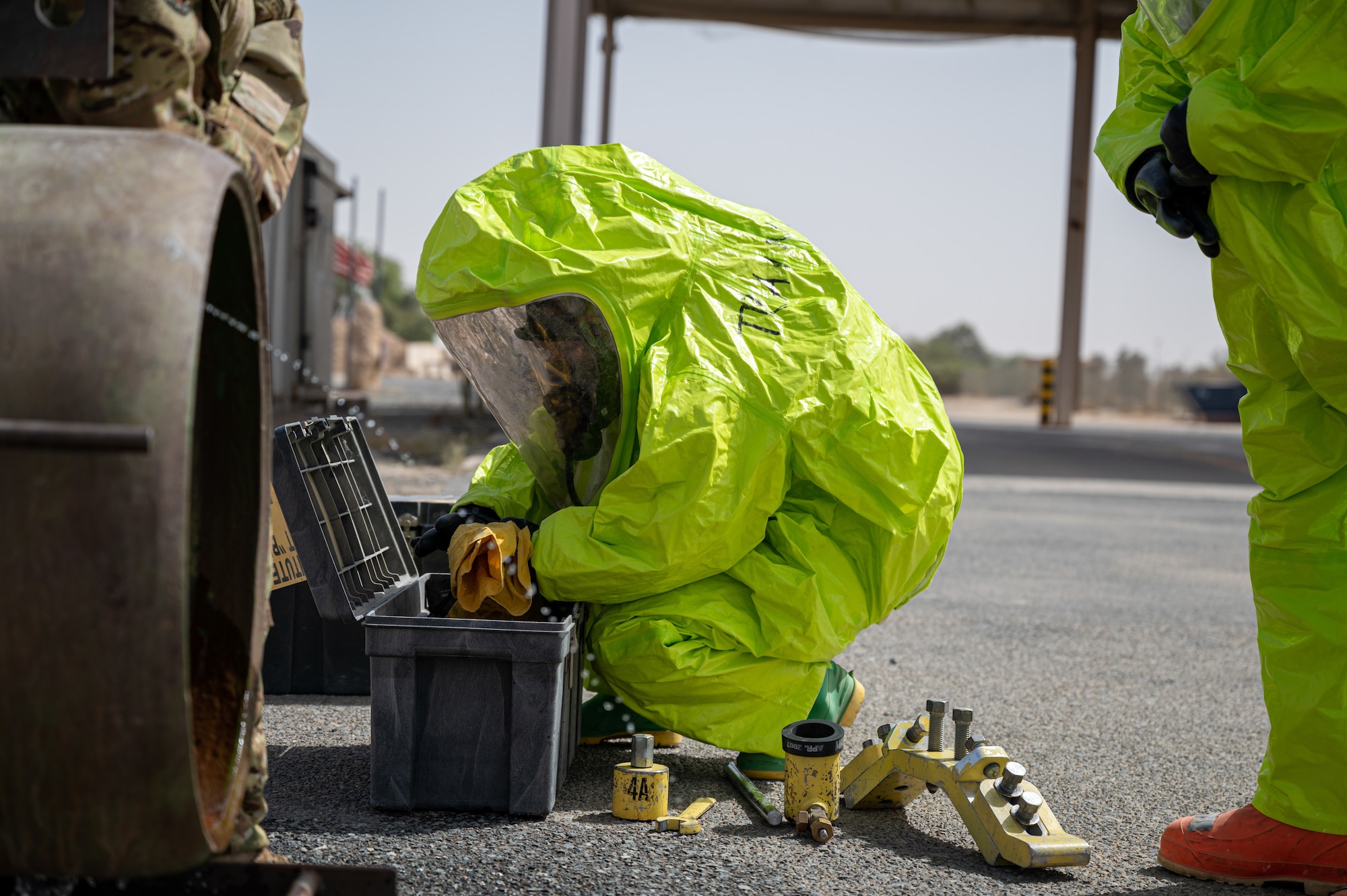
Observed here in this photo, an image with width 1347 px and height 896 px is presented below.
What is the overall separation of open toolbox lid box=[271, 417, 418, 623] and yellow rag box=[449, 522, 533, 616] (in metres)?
0.24

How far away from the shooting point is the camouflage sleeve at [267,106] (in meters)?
1.95

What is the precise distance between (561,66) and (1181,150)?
12720mm

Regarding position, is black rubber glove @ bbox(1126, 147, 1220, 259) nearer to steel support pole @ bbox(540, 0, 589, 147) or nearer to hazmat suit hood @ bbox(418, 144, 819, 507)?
hazmat suit hood @ bbox(418, 144, 819, 507)

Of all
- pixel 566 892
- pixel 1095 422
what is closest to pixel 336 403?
pixel 566 892

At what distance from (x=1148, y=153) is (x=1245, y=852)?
143 cm

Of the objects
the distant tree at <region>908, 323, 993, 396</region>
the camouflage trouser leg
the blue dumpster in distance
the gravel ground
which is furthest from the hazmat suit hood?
the distant tree at <region>908, 323, 993, 396</region>

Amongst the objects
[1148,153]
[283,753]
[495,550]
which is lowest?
[283,753]

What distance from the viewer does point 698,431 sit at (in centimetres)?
258

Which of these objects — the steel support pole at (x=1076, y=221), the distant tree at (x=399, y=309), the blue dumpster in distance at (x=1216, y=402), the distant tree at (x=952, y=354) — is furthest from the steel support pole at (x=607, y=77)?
the distant tree at (x=399, y=309)

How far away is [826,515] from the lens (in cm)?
286

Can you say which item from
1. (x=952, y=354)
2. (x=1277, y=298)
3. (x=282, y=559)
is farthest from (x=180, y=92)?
(x=952, y=354)

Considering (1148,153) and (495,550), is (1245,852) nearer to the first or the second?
(1148,153)

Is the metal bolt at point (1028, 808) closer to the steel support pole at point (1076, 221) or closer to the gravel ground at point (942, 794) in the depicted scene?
the gravel ground at point (942, 794)

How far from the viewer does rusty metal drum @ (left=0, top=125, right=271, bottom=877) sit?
1.15 m
